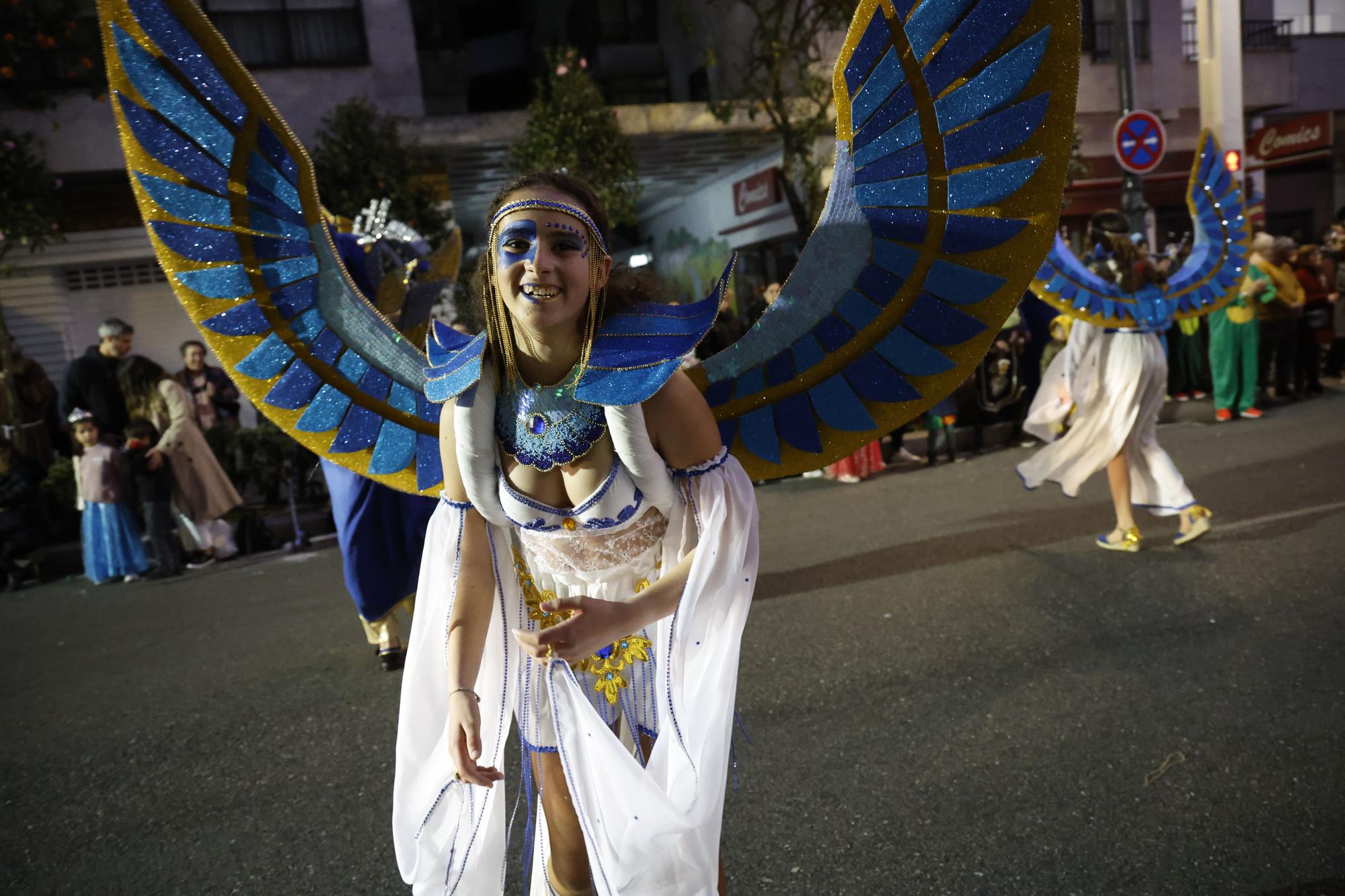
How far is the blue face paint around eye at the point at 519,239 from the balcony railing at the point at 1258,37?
19413 mm

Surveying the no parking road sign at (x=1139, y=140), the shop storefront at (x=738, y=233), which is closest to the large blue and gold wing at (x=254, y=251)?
the shop storefront at (x=738, y=233)

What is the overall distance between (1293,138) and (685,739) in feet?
57.6

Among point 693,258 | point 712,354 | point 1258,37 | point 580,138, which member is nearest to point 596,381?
point 712,354

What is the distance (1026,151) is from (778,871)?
1997 millimetres

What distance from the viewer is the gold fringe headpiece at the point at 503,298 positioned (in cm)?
172

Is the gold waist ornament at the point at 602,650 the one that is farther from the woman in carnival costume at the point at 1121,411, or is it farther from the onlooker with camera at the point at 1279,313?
the onlooker with camera at the point at 1279,313

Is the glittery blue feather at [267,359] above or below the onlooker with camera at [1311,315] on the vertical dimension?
above

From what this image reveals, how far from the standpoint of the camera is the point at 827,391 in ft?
6.26

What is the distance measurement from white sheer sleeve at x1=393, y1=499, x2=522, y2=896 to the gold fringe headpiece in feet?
1.10

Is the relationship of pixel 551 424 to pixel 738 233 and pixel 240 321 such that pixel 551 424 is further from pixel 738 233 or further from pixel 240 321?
pixel 738 233

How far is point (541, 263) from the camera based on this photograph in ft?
5.46

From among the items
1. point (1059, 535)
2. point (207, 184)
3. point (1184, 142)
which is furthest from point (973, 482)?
point (1184, 142)

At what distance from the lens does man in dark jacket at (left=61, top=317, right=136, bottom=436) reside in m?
7.27

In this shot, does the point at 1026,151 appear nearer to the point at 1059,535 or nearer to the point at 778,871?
the point at 778,871
